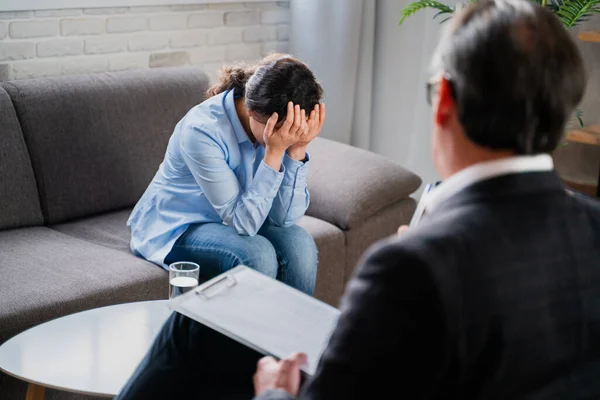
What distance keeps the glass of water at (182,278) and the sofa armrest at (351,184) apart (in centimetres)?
105

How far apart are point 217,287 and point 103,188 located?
1.56 m

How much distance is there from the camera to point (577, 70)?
0.91 meters

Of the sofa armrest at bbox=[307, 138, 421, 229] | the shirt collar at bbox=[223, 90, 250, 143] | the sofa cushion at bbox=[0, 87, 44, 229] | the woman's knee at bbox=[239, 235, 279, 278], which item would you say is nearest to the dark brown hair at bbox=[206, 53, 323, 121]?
the shirt collar at bbox=[223, 90, 250, 143]

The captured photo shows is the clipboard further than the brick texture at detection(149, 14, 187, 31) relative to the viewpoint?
No

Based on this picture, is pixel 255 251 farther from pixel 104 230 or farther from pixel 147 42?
pixel 147 42

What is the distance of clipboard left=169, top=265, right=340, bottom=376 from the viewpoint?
1149mm

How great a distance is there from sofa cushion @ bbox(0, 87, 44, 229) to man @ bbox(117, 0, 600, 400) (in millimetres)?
1886

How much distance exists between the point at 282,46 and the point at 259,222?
1529 mm

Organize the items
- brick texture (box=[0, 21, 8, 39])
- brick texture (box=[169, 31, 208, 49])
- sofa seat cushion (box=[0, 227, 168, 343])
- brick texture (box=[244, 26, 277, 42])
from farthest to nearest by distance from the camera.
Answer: brick texture (box=[244, 26, 277, 42])
brick texture (box=[169, 31, 208, 49])
brick texture (box=[0, 21, 8, 39])
sofa seat cushion (box=[0, 227, 168, 343])

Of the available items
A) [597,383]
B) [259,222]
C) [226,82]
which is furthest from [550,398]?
[226,82]

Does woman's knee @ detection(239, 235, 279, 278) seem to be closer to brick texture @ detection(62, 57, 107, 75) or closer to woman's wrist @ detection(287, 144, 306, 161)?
woman's wrist @ detection(287, 144, 306, 161)

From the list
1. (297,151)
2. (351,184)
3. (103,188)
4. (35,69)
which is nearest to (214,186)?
(297,151)

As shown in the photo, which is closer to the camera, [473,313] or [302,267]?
A: [473,313]

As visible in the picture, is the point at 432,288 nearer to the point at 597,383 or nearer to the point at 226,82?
the point at 597,383
